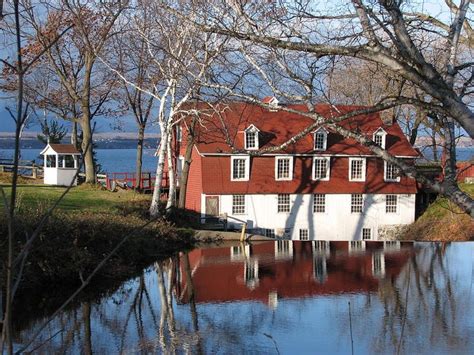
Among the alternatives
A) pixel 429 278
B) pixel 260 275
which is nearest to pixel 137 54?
pixel 260 275

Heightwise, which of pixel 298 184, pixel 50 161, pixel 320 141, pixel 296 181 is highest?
pixel 320 141

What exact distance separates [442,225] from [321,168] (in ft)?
28.6

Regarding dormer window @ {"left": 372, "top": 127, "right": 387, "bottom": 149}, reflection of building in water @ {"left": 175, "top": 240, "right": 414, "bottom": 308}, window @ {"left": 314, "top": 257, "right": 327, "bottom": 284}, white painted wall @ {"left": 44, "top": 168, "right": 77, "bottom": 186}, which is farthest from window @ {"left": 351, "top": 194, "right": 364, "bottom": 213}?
window @ {"left": 314, "top": 257, "right": 327, "bottom": 284}

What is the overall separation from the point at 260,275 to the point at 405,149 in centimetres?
2925

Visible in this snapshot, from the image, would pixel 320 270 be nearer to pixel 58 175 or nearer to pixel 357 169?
pixel 357 169

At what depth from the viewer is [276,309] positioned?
14.9 metres

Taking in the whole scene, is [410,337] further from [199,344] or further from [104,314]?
[104,314]

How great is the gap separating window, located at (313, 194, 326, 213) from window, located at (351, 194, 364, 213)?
7.09 feet

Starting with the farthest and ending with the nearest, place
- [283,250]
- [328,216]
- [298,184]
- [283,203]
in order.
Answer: [328,216], [298,184], [283,203], [283,250]

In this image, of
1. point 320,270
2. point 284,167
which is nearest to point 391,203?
point 284,167

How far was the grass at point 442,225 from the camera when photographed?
37.8 meters

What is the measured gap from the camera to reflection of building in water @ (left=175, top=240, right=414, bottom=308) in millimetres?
17125

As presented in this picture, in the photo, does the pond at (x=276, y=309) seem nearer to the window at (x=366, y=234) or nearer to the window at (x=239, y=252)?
the window at (x=239, y=252)

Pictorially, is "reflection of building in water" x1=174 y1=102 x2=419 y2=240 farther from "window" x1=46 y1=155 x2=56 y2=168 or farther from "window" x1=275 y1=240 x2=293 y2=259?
"window" x1=275 y1=240 x2=293 y2=259
